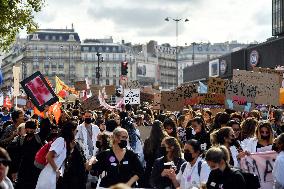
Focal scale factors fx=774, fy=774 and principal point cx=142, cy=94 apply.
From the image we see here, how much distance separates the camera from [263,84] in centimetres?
1698

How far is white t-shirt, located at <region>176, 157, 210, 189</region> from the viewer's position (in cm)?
781

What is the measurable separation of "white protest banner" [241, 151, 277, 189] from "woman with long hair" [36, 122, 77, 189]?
2088 millimetres

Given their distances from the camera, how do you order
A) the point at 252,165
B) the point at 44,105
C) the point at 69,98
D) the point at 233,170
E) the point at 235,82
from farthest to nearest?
the point at 69,98 < the point at 235,82 < the point at 44,105 < the point at 252,165 < the point at 233,170

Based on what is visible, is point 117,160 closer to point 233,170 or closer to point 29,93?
point 233,170

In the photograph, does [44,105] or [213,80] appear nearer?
[44,105]

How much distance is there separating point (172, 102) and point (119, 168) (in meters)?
12.7

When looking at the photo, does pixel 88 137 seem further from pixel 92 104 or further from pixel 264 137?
pixel 92 104

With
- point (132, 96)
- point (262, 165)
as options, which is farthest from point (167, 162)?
point (132, 96)

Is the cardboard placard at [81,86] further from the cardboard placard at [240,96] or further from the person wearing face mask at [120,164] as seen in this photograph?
the person wearing face mask at [120,164]

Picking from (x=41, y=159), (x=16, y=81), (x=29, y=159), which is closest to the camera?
(x=41, y=159)

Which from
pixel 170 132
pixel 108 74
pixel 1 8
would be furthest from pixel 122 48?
pixel 170 132

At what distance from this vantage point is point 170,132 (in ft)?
35.6

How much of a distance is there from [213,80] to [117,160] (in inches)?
433

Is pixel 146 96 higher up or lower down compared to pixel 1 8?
lower down
